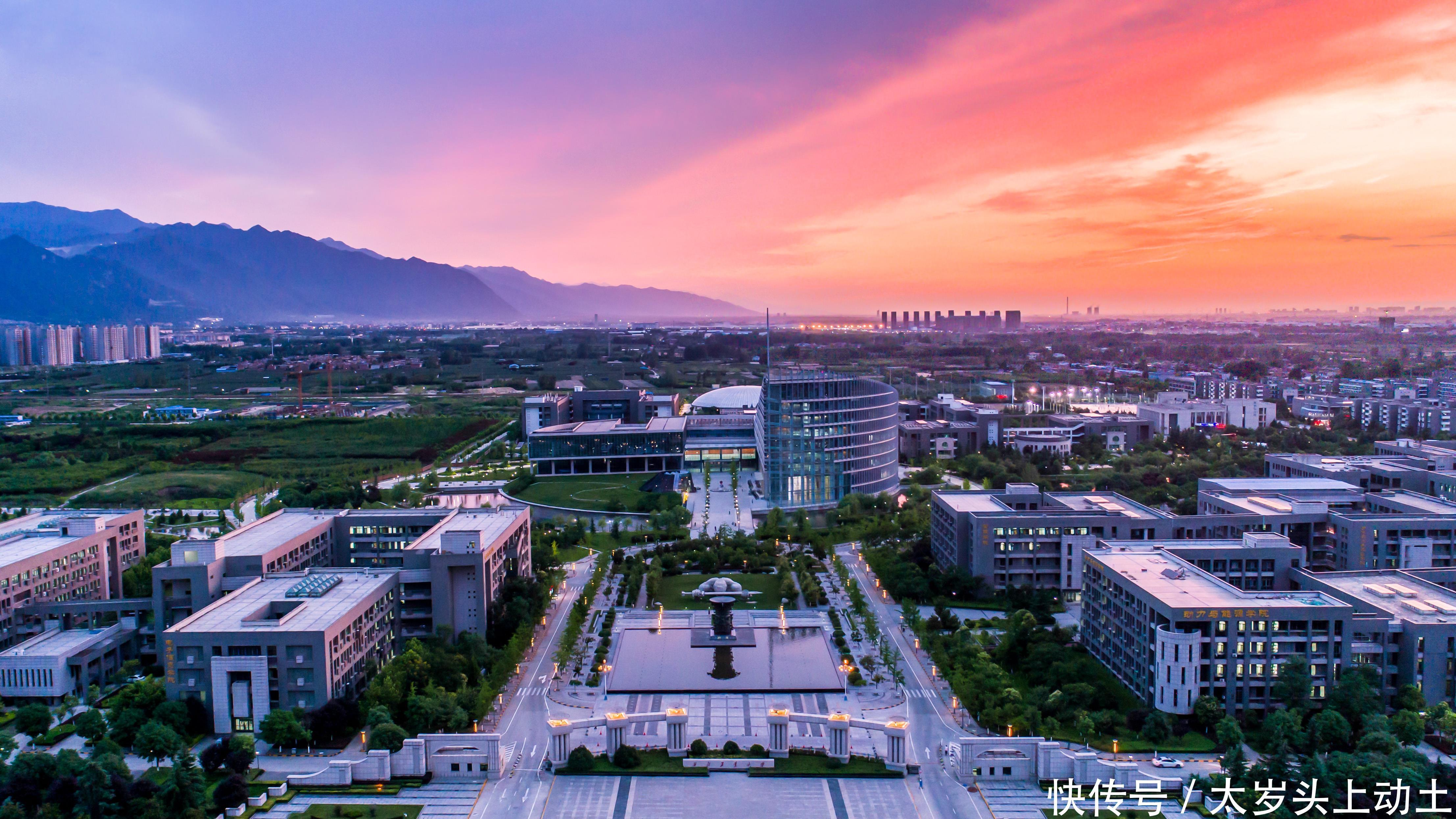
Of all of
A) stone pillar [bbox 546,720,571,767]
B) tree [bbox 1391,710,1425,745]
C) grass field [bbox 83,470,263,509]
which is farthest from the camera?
grass field [bbox 83,470,263,509]

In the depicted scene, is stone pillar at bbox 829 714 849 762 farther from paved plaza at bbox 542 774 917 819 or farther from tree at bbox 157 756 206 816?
tree at bbox 157 756 206 816

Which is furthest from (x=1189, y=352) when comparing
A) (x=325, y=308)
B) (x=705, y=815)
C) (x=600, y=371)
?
(x=325, y=308)

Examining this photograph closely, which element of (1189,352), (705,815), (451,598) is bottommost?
(705,815)

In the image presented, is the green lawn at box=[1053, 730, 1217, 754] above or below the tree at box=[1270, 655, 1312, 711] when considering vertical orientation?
below

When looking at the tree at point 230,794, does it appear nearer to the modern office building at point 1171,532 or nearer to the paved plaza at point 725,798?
the paved plaza at point 725,798

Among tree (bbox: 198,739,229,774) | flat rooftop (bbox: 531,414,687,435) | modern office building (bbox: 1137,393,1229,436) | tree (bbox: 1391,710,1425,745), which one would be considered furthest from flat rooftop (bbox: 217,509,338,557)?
modern office building (bbox: 1137,393,1229,436)

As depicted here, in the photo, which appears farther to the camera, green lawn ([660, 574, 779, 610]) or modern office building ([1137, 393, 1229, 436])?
modern office building ([1137, 393, 1229, 436])

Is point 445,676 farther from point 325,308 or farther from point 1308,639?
point 325,308
